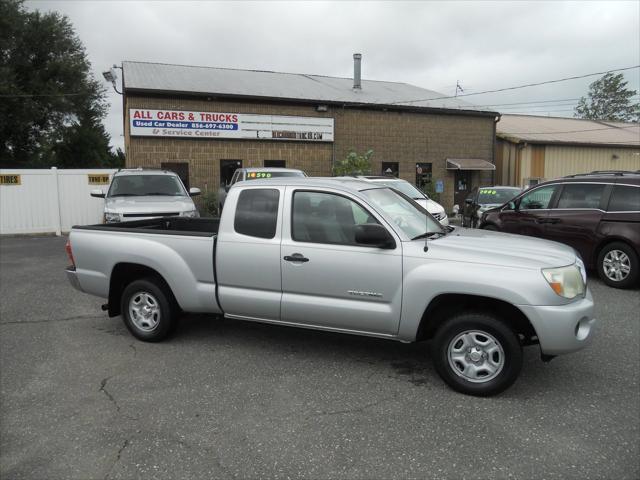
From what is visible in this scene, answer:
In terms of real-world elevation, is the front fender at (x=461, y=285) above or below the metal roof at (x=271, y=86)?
below

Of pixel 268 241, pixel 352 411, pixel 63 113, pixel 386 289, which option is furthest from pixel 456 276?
pixel 63 113

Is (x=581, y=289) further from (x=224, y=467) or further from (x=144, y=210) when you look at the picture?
(x=144, y=210)

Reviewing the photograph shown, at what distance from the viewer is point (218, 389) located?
14.0 feet

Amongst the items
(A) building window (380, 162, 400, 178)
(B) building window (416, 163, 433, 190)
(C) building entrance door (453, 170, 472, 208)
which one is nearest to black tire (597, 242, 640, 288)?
(A) building window (380, 162, 400, 178)

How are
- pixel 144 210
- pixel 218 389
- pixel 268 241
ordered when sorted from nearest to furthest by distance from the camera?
pixel 218 389 < pixel 268 241 < pixel 144 210

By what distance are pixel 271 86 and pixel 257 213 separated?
59.1 feet

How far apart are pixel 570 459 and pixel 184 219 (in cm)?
513

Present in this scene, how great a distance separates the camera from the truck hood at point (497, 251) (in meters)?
4.02

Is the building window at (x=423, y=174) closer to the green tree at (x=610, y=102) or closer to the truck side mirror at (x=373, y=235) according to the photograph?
the truck side mirror at (x=373, y=235)

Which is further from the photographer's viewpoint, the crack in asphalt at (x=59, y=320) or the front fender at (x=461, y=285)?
the crack in asphalt at (x=59, y=320)

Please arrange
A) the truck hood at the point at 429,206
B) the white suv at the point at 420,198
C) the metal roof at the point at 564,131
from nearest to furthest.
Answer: the white suv at the point at 420,198 < the truck hood at the point at 429,206 < the metal roof at the point at 564,131

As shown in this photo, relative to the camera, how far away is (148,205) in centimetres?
1006

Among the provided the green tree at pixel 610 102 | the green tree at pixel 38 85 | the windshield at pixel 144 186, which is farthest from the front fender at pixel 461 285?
the green tree at pixel 610 102

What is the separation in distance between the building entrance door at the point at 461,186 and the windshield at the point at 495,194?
9.45 metres
